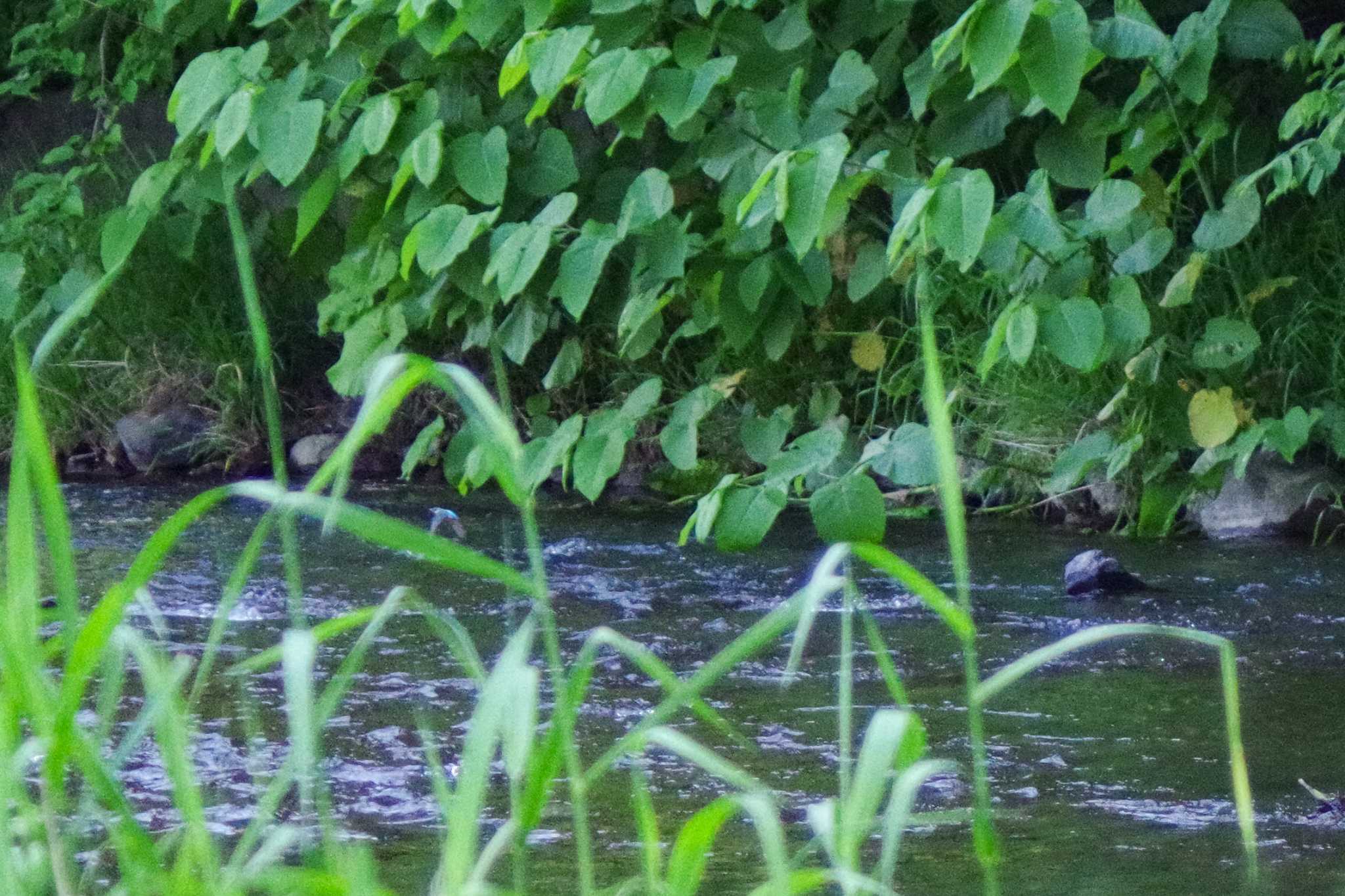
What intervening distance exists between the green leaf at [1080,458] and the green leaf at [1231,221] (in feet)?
1.34

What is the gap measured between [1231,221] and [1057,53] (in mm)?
532

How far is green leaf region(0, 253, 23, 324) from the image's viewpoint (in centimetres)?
455

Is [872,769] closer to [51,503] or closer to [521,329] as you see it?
[51,503]

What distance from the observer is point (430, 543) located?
97 cm

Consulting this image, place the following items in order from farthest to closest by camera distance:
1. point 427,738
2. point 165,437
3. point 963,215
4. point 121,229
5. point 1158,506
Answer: point 165,437 → point 121,229 → point 1158,506 → point 963,215 → point 427,738

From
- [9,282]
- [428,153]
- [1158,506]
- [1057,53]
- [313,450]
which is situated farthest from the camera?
[313,450]

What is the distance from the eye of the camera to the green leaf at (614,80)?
3.20 m

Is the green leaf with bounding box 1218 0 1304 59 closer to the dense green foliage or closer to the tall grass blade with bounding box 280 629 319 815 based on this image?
the dense green foliage

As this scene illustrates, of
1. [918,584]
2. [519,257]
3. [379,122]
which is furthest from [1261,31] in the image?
[918,584]

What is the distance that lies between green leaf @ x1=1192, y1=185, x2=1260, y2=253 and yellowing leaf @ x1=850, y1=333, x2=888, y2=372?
0.78 metres

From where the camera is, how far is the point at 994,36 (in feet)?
Answer: 9.21

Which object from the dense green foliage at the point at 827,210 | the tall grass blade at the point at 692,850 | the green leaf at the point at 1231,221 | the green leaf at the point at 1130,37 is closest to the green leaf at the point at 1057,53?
the dense green foliage at the point at 827,210

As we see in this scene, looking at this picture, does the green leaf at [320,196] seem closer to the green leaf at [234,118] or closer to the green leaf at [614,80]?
the green leaf at [234,118]

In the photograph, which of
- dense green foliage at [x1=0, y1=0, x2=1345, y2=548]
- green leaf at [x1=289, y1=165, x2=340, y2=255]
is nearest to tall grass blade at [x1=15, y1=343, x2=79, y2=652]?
dense green foliage at [x1=0, y1=0, x2=1345, y2=548]
